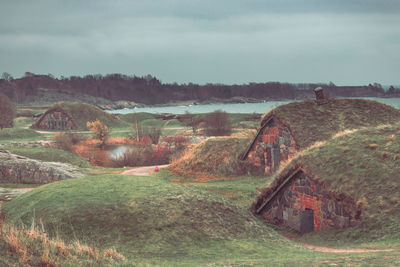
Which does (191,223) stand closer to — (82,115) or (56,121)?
(82,115)

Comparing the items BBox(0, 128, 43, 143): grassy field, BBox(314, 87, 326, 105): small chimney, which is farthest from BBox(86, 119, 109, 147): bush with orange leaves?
BBox(314, 87, 326, 105): small chimney

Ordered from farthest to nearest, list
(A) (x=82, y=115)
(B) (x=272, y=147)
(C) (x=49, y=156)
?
(A) (x=82, y=115) → (C) (x=49, y=156) → (B) (x=272, y=147)

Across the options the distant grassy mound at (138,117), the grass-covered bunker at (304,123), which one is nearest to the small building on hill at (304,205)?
the grass-covered bunker at (304,123)

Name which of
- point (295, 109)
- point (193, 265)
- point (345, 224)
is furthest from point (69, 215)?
point (295, 109)

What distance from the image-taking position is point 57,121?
71875 mm

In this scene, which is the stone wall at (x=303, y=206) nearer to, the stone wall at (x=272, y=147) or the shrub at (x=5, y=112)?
the stone wall at (x=272, y=147)

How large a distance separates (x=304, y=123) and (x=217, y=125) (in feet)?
108

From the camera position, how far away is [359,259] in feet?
27.1

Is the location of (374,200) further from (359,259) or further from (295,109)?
(295,109)

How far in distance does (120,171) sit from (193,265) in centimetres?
2272

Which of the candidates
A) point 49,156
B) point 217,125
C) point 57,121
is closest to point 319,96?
point 49,156

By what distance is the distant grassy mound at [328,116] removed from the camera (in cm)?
2514

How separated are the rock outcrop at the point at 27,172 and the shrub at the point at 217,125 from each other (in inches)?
1274

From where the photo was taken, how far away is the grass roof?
13.0 metres
